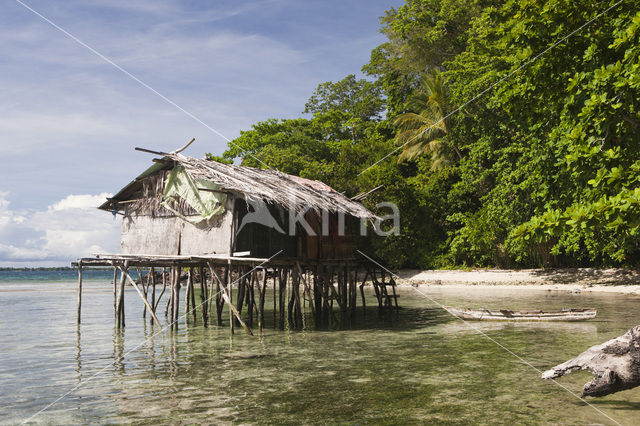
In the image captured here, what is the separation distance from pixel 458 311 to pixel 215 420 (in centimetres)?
1098

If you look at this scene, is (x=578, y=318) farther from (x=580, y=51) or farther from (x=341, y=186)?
(x=341, y=186)

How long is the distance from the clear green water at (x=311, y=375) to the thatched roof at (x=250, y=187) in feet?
12.8

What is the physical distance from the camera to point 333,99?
149 feet

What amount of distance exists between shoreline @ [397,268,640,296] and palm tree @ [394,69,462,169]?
270 inches

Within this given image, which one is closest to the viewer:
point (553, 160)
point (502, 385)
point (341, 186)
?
point (502, 385)

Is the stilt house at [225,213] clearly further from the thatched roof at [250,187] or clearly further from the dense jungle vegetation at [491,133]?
the dense jungle vegetation at [491,133]

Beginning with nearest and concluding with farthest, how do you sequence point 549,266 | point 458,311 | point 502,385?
point 502,385 → point 458,311 → point 549,266

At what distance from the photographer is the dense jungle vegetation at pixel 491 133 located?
364 inches

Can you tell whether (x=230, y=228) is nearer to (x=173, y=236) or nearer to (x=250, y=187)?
(x=250, y=187)

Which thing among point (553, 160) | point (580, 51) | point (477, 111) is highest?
point (477, 111)

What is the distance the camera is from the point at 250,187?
45.9 feet

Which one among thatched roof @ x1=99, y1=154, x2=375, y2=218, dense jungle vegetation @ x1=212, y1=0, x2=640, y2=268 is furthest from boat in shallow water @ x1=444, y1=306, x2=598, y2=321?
thatched roof @ x1=99, y1=154, x2=375, y2=218

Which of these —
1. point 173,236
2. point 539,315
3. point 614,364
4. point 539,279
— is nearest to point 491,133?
point 539,279

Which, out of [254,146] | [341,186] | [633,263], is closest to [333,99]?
[254,146]
